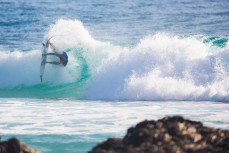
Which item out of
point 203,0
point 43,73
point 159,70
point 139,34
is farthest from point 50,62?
point 203,0

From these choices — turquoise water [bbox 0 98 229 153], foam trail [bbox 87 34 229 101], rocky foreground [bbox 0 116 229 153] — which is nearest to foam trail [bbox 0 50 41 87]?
foam trail [bbox 87 34 229 101]

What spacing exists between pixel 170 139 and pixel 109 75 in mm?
16862

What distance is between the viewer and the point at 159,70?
2373 centimetres

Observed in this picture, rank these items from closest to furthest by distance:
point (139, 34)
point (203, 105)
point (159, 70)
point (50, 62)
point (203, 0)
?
point (203, 105)
point (159, 70)
point (50, 62)
point (139, 34)
point (203, 0)

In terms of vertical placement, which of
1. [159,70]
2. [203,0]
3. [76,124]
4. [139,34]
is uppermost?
[203,0]

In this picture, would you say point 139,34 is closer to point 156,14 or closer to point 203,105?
point 156,14

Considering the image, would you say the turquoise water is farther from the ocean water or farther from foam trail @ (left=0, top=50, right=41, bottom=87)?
foam trail @ (left=0, top=50, right=41, bottom=87)

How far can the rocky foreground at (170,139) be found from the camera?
306 inches

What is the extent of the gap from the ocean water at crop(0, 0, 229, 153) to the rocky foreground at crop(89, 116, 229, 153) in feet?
12.7

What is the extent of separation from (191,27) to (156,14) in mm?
6645

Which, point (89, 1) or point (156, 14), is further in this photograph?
point (89, 1)

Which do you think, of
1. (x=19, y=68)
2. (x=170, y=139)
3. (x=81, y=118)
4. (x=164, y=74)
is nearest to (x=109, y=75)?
(x=164, y=74)

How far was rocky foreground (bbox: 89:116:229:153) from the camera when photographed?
7.76 m

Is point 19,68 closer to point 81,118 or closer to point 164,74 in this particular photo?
point 164,74
